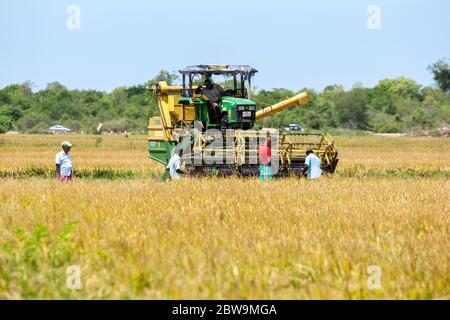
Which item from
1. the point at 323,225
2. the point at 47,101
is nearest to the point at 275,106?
the point at 323,225

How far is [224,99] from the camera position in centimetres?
1762

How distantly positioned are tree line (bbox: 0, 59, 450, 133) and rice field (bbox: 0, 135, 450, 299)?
58.6 metres

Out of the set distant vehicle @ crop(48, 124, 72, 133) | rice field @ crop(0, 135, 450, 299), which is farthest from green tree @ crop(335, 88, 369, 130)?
rice field @ crop(0, 135, 450, 299)

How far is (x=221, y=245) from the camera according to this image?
7.00 meters

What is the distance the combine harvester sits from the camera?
1644cm

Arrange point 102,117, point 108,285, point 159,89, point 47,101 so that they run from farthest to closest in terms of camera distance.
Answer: point 47,101 < point 102,117 < point 159,89 < point 108,285

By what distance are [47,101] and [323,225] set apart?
310 feet

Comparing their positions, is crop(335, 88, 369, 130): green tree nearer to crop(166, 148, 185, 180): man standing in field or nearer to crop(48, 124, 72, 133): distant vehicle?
crop(48, 124, 72, 133): distant vehicle

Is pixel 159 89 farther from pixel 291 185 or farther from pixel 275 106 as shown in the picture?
pixel 291 185

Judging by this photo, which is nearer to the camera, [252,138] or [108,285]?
[108,285]

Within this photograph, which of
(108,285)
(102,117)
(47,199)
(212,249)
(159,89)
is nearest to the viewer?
(108,285)

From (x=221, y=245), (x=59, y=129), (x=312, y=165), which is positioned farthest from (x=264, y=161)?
(x=59, y=129)

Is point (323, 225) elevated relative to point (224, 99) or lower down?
lower down

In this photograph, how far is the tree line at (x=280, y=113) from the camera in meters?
81.3
